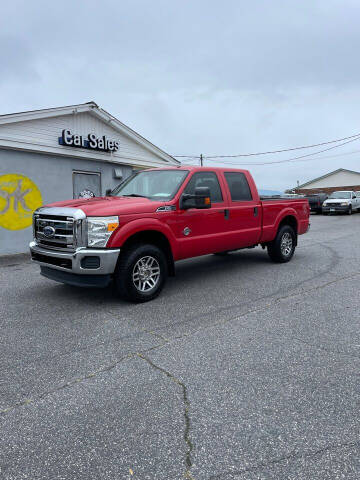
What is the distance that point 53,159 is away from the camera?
35.9 ft

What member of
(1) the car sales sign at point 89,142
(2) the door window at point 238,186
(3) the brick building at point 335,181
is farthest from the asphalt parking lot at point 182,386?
(3) the brick building at point 335,181

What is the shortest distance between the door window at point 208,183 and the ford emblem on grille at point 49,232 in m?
2.19

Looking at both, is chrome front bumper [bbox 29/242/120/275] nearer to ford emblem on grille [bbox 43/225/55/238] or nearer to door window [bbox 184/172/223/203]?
ford emblem on grille [bbox 43/225/55/238]

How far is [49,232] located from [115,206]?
1028 mm

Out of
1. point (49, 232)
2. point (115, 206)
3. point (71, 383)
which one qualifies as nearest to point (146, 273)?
point (115, 206)

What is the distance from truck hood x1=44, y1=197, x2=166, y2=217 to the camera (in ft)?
15.0

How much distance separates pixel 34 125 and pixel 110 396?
969cm

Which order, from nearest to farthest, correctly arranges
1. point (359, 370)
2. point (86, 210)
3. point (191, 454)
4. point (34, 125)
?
point (191, 454) → point (359, 370) → point (86, 210) → point (34, 125)

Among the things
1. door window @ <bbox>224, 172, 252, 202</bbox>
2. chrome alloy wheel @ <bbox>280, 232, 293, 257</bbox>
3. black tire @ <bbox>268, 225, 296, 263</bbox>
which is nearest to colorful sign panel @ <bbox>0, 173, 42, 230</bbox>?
door window @ <bbox>224, 172, 252, 202</bbox>

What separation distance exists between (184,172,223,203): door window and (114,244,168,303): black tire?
1.28 meters

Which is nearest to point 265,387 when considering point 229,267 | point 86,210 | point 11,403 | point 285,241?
point 11,403

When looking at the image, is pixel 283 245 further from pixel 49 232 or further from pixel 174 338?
pixel 49 232

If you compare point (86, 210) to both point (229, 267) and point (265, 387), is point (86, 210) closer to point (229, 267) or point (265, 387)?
point (265, 387)

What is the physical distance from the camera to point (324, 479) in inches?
74.9
